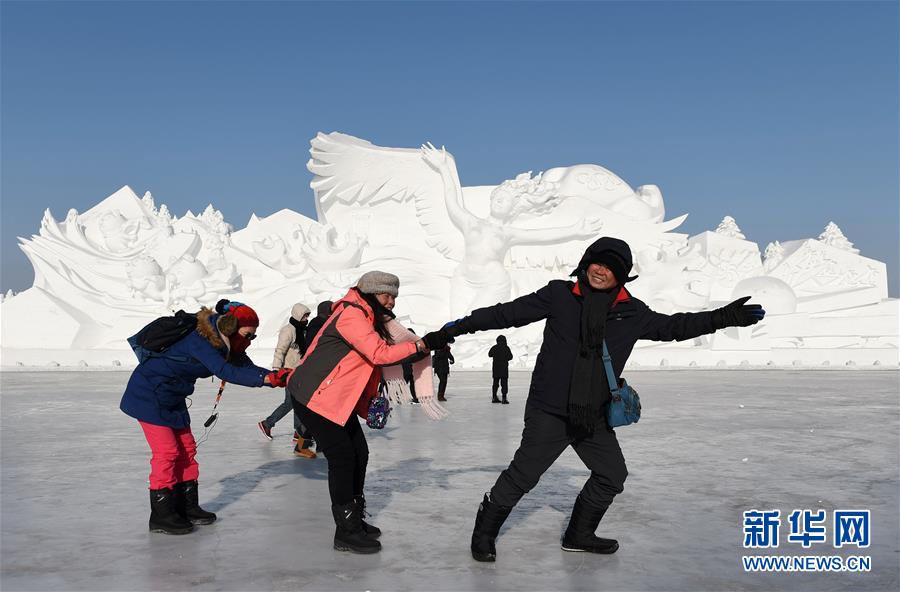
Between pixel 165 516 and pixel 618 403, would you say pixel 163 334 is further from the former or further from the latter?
pixel 618 403

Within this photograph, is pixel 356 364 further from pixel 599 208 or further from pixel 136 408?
pixel 599 208

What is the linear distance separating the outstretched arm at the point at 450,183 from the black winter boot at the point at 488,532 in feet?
68.6

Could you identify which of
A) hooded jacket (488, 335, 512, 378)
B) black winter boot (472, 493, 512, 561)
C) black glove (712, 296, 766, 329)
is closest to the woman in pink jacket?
black winter boot (472, 493, 512, 561)

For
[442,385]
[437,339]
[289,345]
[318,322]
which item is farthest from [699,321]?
[442,385]

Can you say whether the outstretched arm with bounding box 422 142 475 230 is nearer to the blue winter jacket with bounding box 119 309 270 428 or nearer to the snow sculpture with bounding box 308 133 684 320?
the snow sculpture with bounding box 308 133 684 320

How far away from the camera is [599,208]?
3019 cm

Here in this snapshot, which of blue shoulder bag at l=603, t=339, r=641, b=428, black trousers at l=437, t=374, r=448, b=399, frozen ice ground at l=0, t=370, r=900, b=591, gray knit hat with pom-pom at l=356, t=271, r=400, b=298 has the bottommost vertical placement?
frozen ice ground at l=0, t=370, r=900, b=591

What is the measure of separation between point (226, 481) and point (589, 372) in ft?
11.4

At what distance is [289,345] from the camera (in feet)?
25.3

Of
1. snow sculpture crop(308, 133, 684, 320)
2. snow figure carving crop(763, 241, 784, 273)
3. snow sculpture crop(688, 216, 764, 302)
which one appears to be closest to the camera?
snow sculpture crop(308, 133, 684, 320)

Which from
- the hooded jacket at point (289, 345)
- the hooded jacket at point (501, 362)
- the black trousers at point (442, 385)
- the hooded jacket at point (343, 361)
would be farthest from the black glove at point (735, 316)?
the black trousers at point (442, 385)

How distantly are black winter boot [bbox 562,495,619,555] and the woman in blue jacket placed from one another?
5.88 feet

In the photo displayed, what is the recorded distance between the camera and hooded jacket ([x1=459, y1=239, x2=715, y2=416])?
4.13m

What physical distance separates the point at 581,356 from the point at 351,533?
5.11 ft
